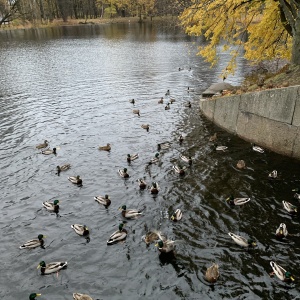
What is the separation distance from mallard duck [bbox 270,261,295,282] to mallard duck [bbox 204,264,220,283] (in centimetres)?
182

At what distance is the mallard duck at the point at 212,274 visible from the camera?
10336 millimetres

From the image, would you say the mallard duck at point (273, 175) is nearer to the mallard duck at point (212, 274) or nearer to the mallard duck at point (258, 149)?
the mallard duck at point (258, 149)

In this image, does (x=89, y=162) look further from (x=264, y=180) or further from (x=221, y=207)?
(x=264, y=180)

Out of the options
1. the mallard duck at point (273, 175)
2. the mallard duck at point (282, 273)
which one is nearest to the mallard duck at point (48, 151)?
the mallard duck at point (273, 175)

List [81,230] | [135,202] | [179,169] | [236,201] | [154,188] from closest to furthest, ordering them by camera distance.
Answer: [81,230] → [236,201] → [135,202] → [154,188] → [179,169]

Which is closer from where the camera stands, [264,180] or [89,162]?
[264,180]

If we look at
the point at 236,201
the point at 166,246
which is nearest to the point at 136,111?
the point at 236,201

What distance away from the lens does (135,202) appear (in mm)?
14633

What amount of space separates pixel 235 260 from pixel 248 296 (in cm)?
146

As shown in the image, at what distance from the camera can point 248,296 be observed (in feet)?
32.3

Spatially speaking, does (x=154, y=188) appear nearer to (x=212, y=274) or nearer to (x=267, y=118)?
(x=212, y=274)

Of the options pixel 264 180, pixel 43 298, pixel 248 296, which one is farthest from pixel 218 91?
pixel 43 298

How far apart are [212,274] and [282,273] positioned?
7.43ft

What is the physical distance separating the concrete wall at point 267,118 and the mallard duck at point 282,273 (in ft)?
26.1
